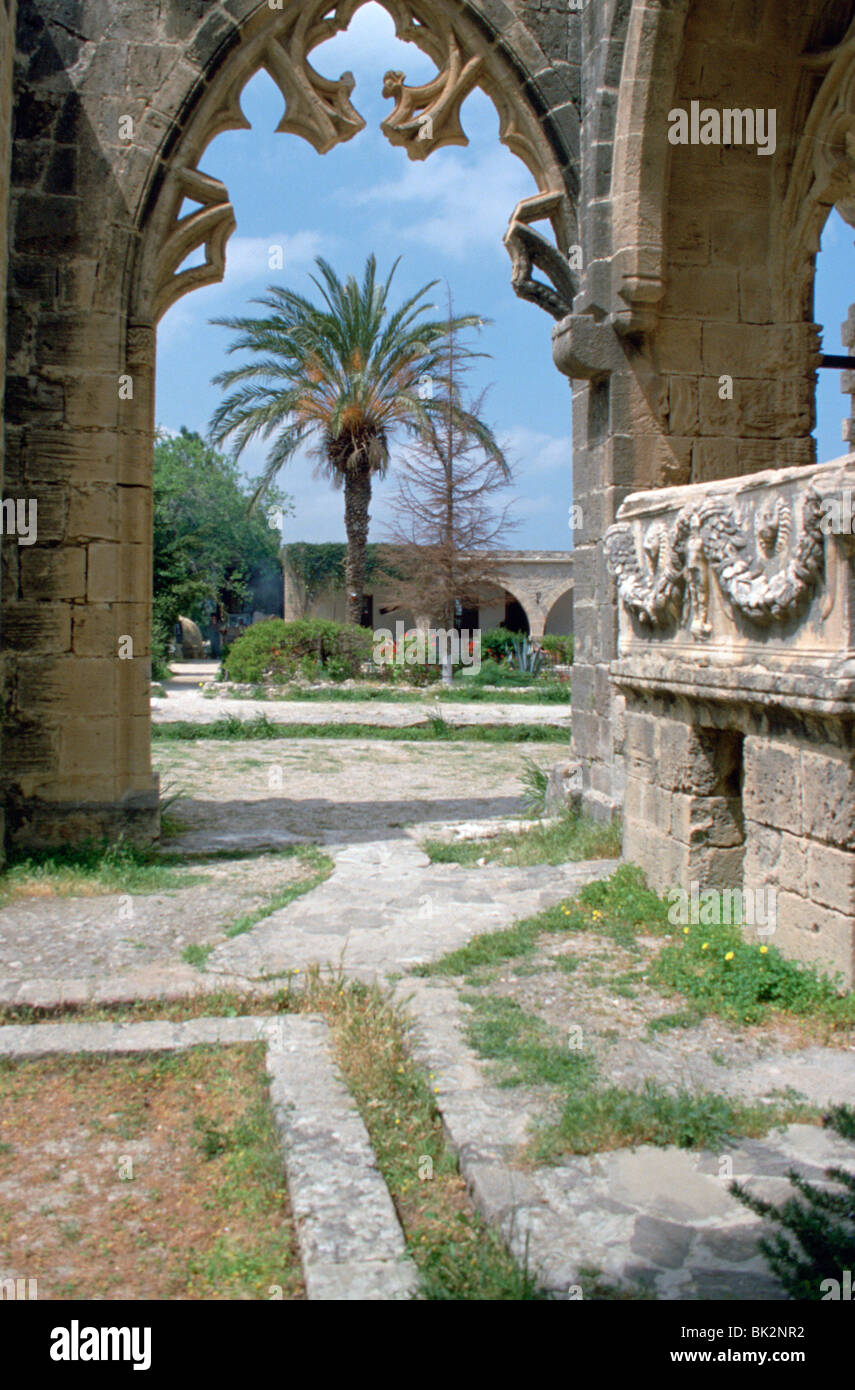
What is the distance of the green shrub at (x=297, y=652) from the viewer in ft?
66.4

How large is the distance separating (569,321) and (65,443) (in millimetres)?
3026

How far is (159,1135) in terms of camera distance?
3070mm

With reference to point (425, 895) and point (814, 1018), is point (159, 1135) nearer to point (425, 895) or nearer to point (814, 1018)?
point (814, 1018)

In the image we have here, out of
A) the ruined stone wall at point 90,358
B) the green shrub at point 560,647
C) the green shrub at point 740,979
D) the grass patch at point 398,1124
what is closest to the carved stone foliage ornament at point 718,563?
the green shrub at point 740,979

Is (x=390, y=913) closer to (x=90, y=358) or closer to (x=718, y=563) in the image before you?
(x=718, y=563)

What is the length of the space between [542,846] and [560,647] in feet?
66.4

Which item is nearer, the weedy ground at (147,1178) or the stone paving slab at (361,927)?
the weedy ground at (147,1178)

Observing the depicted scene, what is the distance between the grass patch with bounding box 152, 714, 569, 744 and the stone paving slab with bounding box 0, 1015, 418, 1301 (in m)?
9.80

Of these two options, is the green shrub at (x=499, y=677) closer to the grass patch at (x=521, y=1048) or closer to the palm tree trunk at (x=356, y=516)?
the palm tree trunk at (x=356, y=516)

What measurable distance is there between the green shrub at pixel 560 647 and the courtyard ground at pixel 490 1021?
1875 cm

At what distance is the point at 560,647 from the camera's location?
2639 centimetres

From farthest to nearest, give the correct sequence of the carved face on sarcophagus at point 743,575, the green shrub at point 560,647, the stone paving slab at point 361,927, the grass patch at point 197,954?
the green shrub at point 560,647, the grass patch at point 197,954, the stone paving slab at point 361,927, the carved face on sarcophagus at point 743,575

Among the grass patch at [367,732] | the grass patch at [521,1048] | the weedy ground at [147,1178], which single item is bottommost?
the weedy ground at [147,1178]
